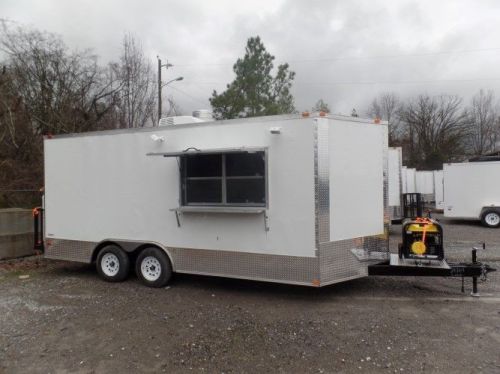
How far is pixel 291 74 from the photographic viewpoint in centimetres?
2664

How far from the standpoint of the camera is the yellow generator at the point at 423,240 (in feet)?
20.2

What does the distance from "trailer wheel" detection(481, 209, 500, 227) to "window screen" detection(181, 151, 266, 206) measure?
39.5 ft

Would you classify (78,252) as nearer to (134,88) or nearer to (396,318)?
(396,318)

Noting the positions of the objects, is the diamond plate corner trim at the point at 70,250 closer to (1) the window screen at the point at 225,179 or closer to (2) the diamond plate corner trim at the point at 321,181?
(1) the window screen at the point at 225,179

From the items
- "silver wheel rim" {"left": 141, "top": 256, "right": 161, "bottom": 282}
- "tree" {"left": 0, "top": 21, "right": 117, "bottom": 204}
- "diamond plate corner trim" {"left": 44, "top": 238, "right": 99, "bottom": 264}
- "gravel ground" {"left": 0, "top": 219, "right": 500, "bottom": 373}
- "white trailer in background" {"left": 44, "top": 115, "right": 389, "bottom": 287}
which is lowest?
"gravel ground" {"left": 0, "top": 219, "right": 500, "bottom": 373}

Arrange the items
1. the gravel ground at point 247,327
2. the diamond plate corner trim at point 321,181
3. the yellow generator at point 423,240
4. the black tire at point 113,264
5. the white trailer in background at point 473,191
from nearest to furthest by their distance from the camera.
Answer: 1. the gravel ground at point 247,327
2. the diamond plate corner trim at point 321,181
3. the yellow generator at point 423,240
4. the black tire at point 113,264
5. the white trailer in background at point 473,191

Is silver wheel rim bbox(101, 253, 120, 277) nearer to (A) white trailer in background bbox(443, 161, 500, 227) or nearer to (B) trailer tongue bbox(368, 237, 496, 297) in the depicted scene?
(B) trailer tongue bbox(368, 237, 496, 297)

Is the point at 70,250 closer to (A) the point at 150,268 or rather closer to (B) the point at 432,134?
(A) the point at 150,268

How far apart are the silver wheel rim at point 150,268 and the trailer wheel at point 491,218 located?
12.7m

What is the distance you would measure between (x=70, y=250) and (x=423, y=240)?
600 centimetres

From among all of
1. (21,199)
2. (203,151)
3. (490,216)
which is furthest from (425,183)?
(203,151)

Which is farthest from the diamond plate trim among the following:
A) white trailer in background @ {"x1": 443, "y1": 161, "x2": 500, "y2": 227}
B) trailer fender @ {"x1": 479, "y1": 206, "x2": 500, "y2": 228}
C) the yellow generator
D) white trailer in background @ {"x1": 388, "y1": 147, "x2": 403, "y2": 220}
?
trailer fender @ {"x1": 479, "y1": 206, "x2": 500, "y2": 228}

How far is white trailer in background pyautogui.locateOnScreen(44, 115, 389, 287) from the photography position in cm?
569

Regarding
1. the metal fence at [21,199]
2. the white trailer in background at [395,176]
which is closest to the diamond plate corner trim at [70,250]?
the metal fence at [21,199]
